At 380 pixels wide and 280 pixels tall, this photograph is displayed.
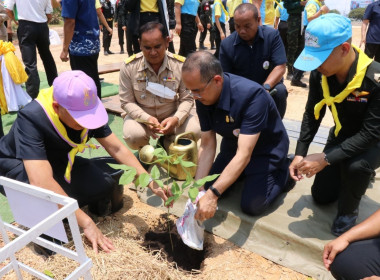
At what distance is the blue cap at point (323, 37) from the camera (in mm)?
1765

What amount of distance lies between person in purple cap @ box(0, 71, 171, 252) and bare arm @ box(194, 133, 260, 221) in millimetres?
316

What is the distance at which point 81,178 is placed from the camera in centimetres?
239

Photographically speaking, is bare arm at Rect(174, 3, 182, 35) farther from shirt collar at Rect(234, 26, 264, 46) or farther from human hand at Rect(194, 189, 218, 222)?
human hand at Rect(194, 189, 218, 222)

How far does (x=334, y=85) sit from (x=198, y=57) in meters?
0.83

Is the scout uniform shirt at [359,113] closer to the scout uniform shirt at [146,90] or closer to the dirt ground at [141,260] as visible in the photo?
the dirt ground at [141,260]

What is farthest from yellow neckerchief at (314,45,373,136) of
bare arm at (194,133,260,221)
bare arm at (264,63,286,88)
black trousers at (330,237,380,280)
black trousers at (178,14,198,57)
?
black trousers at (178,14,198,57)

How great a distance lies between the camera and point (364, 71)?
1.88 metres

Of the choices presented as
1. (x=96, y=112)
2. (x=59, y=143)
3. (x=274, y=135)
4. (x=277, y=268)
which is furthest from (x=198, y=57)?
(x=277, y=268)

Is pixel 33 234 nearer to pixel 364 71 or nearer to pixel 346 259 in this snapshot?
pixel 346 259

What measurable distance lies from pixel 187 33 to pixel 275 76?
2.90m

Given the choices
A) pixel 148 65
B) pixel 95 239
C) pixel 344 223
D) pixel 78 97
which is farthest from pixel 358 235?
pixel 148 65

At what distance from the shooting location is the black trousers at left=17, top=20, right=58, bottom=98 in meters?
4.41

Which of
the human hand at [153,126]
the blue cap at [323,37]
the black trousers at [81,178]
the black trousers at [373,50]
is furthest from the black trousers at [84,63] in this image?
the black trousers at [373,50]

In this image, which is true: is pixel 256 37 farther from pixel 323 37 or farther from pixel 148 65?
pixel 323 37
